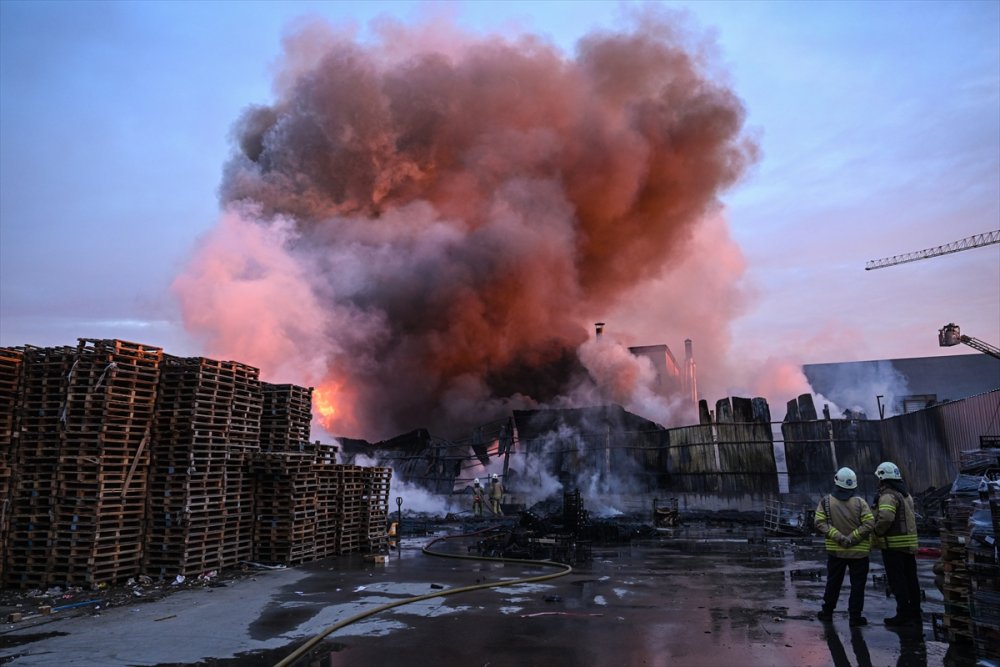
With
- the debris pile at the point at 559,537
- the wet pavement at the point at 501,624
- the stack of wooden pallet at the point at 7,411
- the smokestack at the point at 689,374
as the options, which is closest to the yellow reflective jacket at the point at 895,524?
the wet pavement at the point at 501,624

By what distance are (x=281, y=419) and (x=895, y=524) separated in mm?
11765

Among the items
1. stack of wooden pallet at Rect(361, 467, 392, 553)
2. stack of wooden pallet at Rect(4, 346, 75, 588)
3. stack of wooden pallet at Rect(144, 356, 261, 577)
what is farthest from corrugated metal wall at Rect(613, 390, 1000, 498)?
stack of wooden pallet at Rect(4, 346, 75, 588)

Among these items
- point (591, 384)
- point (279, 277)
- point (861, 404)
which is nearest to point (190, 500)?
point (279, 277)

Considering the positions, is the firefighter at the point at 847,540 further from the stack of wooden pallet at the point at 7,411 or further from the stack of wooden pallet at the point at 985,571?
the stack of wooden pallet at the point at 7,411

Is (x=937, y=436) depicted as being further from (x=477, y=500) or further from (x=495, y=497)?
(x=477, y=500)

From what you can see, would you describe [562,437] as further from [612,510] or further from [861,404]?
[861,404]

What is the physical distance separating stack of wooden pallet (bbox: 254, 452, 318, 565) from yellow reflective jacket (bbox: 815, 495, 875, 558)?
9.45m

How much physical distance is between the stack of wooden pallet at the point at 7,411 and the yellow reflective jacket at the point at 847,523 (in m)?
11.9

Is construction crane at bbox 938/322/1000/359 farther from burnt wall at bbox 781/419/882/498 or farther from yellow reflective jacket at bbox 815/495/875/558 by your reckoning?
yellow reflective jacket at bbox 815/495/875/558

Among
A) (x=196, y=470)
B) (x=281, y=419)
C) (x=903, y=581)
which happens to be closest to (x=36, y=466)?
(x=196, y=470)

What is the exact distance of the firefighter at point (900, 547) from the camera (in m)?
7.16

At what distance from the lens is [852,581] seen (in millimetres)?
7336

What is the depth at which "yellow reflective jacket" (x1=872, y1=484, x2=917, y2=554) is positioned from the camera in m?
7.17

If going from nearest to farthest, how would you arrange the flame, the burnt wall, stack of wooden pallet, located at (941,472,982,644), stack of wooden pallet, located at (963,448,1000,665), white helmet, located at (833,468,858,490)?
stack of wooden pallet, located at (963,448,1000,665) < stack of wooden pallet, located at (941,472,982,644) < white helmet, located at (833,468,858,490) < the burnt wall < the flame
